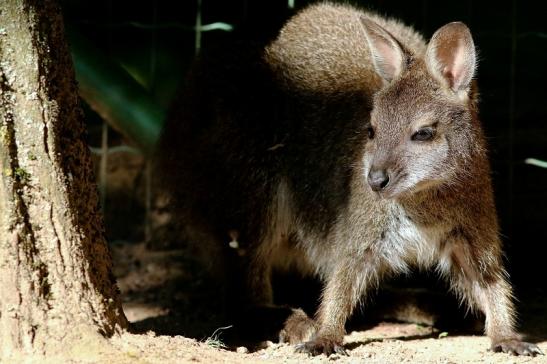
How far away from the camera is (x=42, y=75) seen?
3.54 m

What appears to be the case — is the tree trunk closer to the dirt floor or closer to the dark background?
the dirt floor

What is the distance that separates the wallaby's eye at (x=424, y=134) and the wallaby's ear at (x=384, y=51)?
1.30ft

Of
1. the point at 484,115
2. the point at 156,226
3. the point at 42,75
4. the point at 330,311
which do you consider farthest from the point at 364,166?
the point at 156,226

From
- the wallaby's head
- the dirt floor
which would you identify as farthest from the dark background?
the wallaby's head

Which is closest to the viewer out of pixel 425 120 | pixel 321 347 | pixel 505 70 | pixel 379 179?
pixel 379 179

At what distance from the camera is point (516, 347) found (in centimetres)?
446

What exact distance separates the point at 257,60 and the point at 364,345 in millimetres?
1744

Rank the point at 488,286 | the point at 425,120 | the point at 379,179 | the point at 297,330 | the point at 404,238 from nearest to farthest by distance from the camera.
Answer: the point at 379,179 < the point at 425,120 < the point at 404,238 < the point at 488,286 < the point at 297,330

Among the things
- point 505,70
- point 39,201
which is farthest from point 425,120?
point 505,70

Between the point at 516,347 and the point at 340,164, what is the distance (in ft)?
4.18

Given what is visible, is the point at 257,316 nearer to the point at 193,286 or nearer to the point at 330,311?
the point at 330,311

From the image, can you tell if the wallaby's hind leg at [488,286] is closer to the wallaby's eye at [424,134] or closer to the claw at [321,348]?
the wallaby's eye at [424,134]

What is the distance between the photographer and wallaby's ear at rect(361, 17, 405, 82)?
14.8 feet

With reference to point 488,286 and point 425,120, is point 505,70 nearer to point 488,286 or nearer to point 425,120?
point 488,286
